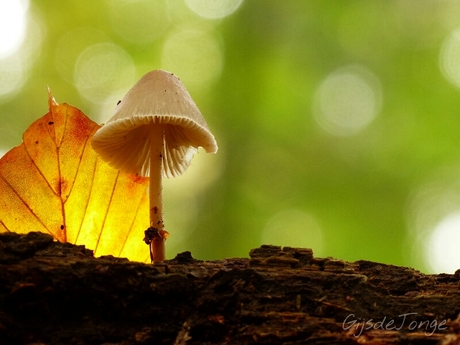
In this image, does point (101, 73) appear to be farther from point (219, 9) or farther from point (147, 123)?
point (147, 123)

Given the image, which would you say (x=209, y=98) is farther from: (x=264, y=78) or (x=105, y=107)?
(x=105, y=107)

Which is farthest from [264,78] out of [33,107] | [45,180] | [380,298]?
[380,298]

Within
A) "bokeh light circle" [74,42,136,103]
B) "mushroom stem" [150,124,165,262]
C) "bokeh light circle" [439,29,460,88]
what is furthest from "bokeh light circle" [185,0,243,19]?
"mushroom stem" [150,124,165,262]

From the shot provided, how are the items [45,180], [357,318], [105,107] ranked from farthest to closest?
1. [105,107]
2. [45,180]
3. [357,318]

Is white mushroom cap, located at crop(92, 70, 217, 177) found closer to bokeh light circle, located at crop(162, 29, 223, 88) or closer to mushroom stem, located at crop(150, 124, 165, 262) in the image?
mushroom stem, located at crop(150, 124, 165, 262)

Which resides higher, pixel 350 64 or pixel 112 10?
pixel 112 10

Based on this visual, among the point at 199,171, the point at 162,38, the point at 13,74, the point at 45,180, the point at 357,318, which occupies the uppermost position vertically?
the point at 162,38

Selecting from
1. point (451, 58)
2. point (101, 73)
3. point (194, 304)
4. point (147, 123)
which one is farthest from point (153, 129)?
point (451, 58)
